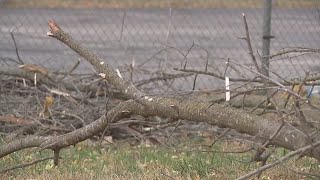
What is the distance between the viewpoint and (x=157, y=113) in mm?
5195

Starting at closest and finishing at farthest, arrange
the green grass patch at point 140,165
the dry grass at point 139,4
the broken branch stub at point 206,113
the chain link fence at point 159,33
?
the broken branch stub at point 206,113
the green grass patch at point 140,165
the chain link fence at point 159,33
the dry grass at point 139,4

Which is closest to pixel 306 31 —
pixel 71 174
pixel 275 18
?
pixel 275 18

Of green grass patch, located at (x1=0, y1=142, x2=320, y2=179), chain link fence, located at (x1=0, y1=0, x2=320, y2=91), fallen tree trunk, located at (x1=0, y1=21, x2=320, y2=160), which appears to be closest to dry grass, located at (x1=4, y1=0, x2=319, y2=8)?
chain link fence, located at (x1=0, y1=0, x2=320, y2=91)

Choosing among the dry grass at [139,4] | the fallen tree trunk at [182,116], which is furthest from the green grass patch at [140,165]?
the dry grass at [139,4]

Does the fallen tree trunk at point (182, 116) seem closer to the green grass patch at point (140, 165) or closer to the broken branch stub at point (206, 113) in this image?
the broken branch stub at point (206, 113)

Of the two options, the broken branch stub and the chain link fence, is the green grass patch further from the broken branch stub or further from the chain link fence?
the chain link fence

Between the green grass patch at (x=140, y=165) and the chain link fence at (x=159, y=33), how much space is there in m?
1.56

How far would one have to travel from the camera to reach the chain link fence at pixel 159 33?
9859mm

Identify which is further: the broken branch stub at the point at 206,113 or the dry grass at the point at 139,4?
the dry grass at the point at 139,4

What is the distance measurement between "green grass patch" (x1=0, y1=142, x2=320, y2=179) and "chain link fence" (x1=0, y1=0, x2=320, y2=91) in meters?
1.56

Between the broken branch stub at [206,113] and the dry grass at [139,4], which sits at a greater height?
the broken branch stub at [206,113]

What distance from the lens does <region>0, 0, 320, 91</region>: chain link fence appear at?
986 centimetres

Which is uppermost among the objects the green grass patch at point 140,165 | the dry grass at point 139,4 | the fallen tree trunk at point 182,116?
the fallen tree trunk at point 182,116

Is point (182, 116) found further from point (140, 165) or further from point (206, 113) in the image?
point (140, 165)
